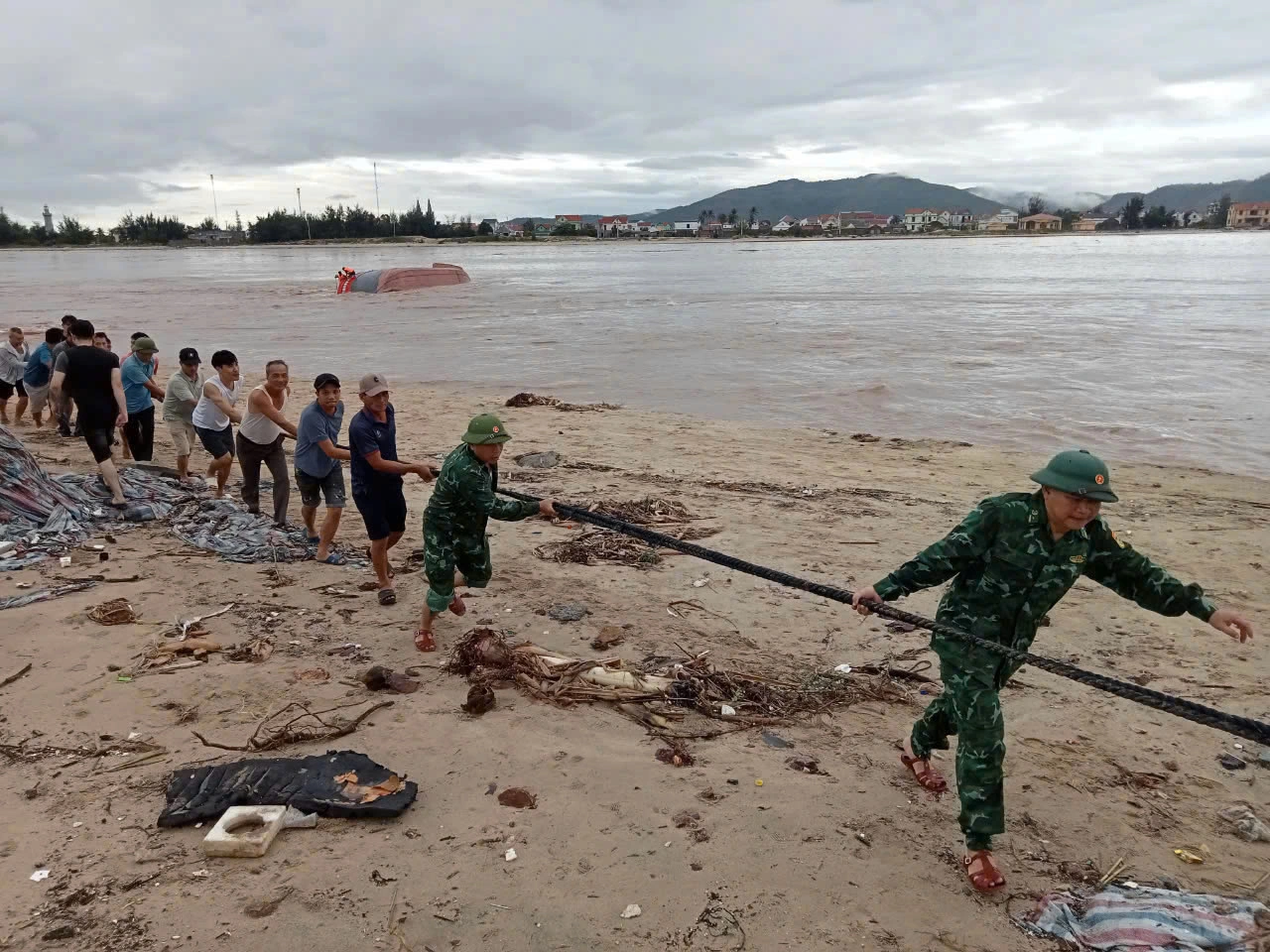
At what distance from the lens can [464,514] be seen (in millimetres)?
5199

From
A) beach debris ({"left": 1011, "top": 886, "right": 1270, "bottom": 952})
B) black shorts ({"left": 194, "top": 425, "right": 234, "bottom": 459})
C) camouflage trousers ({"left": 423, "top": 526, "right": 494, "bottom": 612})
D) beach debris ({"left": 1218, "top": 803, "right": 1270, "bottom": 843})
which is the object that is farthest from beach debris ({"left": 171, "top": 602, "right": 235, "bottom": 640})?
beach debris ({"left": 1218, "top": 803, "right": 1270, "bottom": 843})

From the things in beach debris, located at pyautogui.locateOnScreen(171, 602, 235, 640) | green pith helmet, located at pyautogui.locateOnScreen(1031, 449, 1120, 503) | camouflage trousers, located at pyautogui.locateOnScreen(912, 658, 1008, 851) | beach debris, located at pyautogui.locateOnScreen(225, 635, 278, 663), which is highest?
green pith helmet, located at pyautogui.locateOnScreen(1031, 449, 1120, 503)

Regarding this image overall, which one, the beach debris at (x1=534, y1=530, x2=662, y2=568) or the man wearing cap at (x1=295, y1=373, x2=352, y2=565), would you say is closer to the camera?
the man wearing cap at (x1=295, y1=373, x2=352, y2=565)

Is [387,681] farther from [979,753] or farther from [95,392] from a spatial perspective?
[95,392]

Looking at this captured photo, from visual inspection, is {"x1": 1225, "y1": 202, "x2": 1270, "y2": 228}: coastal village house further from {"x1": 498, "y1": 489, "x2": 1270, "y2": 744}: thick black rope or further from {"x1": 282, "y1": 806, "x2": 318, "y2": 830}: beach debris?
{"x1": 282, "y1": 806, "x2": 318, "y2": 830}: beach debris

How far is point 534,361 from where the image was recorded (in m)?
20.6

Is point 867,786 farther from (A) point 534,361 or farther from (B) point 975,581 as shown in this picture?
(A) point 534,361

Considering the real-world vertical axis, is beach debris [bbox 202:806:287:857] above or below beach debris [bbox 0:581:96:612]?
below

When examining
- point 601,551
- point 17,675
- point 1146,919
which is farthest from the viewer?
point 601,551

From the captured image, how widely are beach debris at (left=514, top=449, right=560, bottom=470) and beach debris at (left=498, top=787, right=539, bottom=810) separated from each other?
623 centimetres

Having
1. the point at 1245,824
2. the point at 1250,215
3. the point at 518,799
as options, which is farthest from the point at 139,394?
the point at 1250,215

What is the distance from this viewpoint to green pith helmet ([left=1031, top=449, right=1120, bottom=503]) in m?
2.98

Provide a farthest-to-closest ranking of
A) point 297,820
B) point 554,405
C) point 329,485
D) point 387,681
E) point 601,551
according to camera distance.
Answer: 1. point 554,405
2. point 601,551
3. point 329,485
4. point 387,681
5. point 297,820

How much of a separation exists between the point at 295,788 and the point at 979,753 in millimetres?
2921
